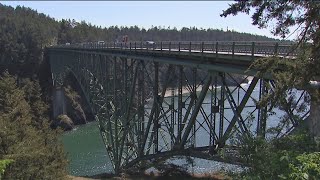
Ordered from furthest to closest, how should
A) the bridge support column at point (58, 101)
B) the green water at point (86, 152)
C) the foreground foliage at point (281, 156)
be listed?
the bridge support column at point (58, 101) < the green water at point (86, 152) < the foreground foliage at point (281, 156)

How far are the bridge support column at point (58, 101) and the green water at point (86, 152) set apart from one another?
8913 millimetres

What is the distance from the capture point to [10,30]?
9569 cm

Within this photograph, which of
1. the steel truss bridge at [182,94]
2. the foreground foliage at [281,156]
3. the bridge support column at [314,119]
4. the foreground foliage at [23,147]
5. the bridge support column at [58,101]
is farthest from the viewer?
the bridge support column at [58,101]

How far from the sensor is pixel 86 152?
44.8 m

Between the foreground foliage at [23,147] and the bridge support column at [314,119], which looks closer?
the bridge support column at [314,119]

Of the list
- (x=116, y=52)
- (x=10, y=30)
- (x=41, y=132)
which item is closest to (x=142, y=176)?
(x=41, y=132)

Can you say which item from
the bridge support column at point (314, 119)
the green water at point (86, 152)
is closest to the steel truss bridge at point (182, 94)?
the bridge support column at point (314, 119)

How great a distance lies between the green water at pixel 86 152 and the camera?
37406 mm

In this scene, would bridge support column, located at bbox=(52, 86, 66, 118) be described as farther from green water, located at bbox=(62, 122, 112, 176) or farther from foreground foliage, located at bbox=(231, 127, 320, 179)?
foreground foliage, located at bbox=(231, 127, 320, 179)

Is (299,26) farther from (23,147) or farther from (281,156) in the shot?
(23,147)

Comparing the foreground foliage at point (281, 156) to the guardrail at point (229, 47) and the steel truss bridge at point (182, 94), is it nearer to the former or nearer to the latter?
the steel truss bridge at point (182, 94)

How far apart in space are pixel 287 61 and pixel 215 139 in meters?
7.35

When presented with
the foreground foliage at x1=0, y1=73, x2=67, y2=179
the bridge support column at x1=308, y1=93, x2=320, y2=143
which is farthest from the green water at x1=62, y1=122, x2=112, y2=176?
the bridge support column at x1=308, y1=93, x2=320, y2=143

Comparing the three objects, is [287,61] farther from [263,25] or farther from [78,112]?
[78,112]
